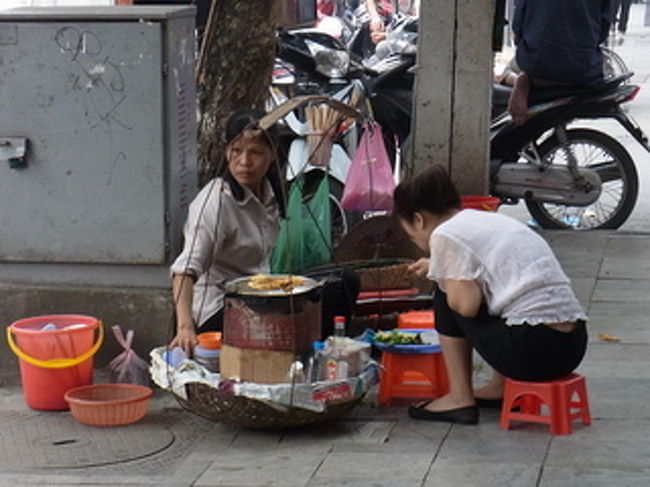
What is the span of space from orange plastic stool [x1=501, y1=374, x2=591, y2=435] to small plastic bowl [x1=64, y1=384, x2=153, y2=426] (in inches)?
58.5

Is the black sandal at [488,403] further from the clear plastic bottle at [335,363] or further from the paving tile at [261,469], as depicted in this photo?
the paving tile at [261,469]

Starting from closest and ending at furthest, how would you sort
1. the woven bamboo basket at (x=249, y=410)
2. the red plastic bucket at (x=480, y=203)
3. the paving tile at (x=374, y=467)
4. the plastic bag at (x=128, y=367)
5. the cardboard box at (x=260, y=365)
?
the paving tile at (x=374, y=467)
the woven bamboo basket at (x=249, y=410)
the cardboard box at (x=260, y=365)
the plastic bag at (x=128, y=367)
the red plastic bucket at (x=480, y=203)

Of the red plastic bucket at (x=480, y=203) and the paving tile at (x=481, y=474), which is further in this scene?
the red plastic bucket at (x=480, y=203)

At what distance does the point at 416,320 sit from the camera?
606cm

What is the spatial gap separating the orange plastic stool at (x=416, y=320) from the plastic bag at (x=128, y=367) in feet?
3.79

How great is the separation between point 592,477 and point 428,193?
1233mm

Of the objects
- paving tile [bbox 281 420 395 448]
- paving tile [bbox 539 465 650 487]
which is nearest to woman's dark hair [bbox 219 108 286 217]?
paving tile [bbox 281 420 395 448]

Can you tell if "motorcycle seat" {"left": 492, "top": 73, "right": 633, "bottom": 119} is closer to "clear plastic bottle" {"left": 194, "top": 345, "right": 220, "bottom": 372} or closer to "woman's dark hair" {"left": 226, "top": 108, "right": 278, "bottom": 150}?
"woman's dark hair" {"left": 226, "top": 108, "right": 278, "bottom": 150}

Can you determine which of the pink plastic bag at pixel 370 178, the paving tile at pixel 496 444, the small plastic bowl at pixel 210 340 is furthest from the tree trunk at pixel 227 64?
the paving tile at pixel 496 444

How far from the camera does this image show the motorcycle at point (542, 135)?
28.9ft

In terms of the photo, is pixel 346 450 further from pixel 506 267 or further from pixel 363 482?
pixel 506 267

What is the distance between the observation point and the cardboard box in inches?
205

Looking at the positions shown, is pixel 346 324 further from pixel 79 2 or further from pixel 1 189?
pixel 79 2

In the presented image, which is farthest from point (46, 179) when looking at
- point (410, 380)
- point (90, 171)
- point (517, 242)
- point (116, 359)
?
point (517, 242)
